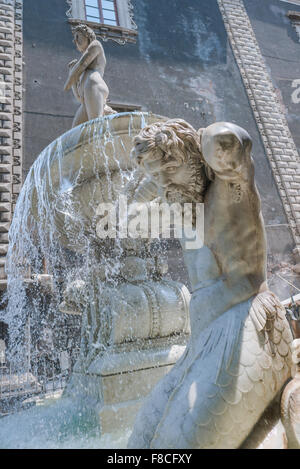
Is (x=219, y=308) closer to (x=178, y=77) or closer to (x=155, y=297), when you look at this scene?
(x=155, y=297)

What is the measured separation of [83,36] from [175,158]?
3475mm

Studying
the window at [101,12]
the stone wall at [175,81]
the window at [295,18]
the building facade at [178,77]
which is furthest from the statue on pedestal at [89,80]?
the window at [295,18]

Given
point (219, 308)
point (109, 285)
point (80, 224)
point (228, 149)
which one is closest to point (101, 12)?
point (80, 224)

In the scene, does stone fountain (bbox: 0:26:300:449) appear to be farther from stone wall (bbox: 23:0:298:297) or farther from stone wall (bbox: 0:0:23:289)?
stone wall (bbox: 23:0:298:297)

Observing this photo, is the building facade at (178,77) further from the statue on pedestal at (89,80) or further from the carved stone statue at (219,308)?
the carved stone statue at (219,308)

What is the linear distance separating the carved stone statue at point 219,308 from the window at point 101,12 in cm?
936

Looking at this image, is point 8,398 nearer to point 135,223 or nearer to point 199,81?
point 135,223

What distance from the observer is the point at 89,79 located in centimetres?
367

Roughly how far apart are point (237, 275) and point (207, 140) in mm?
419

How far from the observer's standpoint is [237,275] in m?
1.09

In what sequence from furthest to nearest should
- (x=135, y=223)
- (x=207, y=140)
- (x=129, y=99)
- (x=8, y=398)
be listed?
(x=129, y=99), (x=8, y=398), (x=135, y=223), (x=207, y=140)

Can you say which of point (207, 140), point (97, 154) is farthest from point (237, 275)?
point (97, 154)

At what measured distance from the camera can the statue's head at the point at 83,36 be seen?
3885mm

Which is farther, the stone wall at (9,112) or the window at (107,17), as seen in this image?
the window at (107,17)
